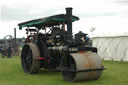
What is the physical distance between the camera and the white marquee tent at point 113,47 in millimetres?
18047

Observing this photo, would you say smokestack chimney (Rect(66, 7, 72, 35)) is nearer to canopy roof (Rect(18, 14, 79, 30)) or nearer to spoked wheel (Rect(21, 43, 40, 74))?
canopy roof (Rect(18, 14, 79, 30))

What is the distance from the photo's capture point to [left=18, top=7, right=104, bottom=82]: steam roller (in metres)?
8.40

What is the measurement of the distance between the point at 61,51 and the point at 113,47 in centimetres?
1069

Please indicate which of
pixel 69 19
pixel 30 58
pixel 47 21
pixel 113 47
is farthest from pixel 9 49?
pixel 69 19

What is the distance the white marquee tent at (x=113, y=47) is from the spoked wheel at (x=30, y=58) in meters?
8.73

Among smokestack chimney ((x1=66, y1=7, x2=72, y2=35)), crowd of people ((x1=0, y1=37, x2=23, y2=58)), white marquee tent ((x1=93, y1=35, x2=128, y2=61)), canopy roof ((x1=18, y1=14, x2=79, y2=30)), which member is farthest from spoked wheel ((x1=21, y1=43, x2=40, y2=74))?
crowd of people ((x1=0, y1=37, x2=23, y2=58))

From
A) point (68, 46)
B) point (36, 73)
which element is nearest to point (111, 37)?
point (36, 73)

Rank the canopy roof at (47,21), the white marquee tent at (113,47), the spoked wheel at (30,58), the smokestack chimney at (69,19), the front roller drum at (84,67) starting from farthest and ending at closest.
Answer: the white marquee tent at (113,47) → the spoked wheel at (30,58) → the canopy roof at (47,21) → the smokestack chimney at (69,19) → the front roller drum at (84,67)

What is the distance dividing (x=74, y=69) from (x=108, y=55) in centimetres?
1158

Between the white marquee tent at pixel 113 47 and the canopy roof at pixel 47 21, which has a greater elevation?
the canopy roof at pixel 47 21

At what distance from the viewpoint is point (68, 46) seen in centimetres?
890

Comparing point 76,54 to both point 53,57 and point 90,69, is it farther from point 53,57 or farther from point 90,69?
point 53,57

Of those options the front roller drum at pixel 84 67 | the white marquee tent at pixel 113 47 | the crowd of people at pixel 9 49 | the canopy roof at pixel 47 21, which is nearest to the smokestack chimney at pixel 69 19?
the canopy roof at pixel 47 21

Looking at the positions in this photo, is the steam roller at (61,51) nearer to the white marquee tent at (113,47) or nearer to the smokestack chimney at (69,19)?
the smokestack chimney at (69,19)
